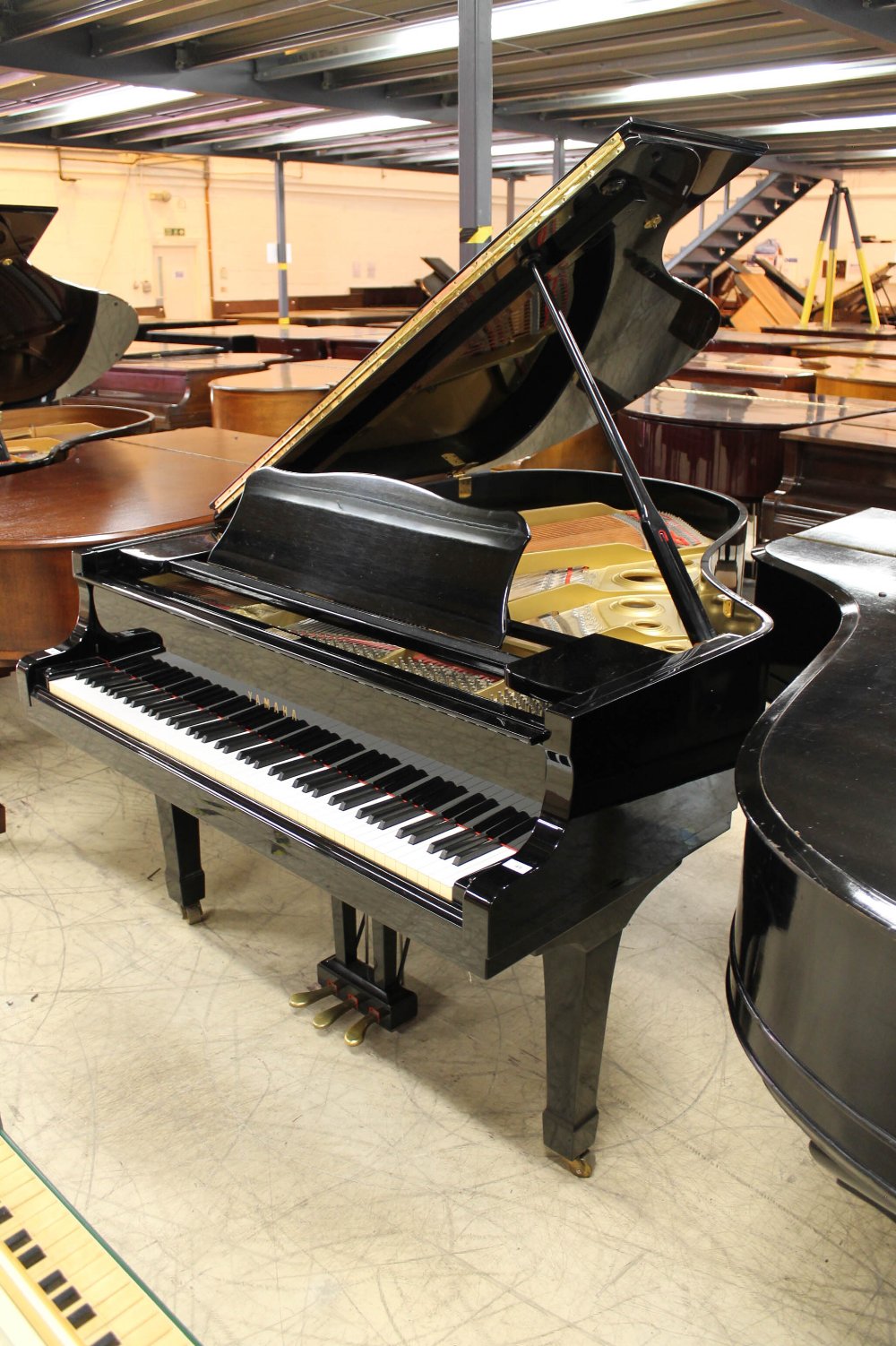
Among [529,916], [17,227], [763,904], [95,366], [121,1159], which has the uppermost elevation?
[17,227]

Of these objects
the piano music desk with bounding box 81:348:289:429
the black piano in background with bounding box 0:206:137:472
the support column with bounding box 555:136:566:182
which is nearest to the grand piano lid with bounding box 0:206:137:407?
the black piano in background with bounding box 0:206:137:472

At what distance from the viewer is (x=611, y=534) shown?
313 centimetres

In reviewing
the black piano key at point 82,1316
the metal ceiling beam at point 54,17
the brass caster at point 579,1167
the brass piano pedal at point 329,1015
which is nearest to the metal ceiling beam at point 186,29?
the metal ceiling beam at point 54,17

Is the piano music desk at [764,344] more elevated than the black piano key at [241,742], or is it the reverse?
the piano music desk at [764,344]

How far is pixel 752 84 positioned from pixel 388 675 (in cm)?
559

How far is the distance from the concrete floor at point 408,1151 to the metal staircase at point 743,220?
30.0 ft

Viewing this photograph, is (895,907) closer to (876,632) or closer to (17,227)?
(876,632)

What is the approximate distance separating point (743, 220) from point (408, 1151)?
36.3 feet

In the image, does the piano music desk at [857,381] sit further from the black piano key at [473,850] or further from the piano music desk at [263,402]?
the black piano key at [473,850]

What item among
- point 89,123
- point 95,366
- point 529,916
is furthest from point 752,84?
point 529,916

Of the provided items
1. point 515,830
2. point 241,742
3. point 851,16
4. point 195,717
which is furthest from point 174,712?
point 851,16

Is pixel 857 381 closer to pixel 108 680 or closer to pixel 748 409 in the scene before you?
pixel 748 409

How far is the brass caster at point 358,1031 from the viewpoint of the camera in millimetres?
2482

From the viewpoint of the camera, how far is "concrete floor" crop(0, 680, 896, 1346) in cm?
189
